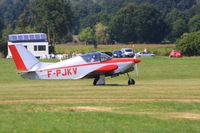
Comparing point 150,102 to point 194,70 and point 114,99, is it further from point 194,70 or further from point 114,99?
point 194,70

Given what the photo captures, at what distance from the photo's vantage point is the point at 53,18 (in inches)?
5049

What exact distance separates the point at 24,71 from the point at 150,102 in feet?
37.2

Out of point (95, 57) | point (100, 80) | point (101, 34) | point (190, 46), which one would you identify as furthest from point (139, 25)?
point (95, 57)

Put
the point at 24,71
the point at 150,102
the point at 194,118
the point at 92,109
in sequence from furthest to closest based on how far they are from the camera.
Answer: the point at 24,71, the point at 150,102, the point at 92,109, the point at 194,118

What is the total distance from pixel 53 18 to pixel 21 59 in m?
98.7

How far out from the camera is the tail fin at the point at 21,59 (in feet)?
98.7

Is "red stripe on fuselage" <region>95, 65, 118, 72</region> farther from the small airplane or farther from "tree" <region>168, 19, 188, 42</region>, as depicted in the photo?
"tree" <region>168, 19, 188, 42</region>

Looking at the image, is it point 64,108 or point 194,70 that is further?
point 194,70

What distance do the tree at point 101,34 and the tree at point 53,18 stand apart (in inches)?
1279

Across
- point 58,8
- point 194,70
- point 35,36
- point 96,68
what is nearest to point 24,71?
point 96,68

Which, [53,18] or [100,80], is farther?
[53,18]

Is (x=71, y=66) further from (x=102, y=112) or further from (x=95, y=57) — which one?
(x=102, y=112)

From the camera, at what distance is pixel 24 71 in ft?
98.4

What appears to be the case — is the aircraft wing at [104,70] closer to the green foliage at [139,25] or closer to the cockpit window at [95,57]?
the cockpit window at [95,57]
